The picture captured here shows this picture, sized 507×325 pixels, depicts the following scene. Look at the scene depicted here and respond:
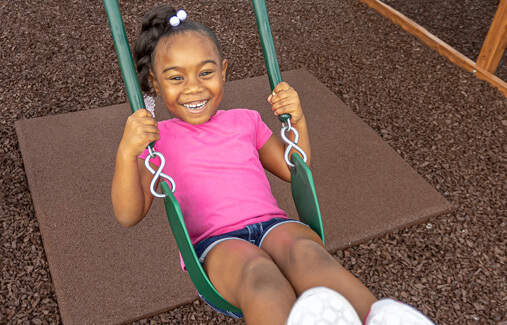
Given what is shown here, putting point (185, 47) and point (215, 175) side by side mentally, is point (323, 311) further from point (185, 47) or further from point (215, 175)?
point (185, 47)

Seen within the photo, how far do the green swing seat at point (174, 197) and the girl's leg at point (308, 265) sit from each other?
8cm

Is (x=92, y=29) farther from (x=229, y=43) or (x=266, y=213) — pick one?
(x=266, y=213)

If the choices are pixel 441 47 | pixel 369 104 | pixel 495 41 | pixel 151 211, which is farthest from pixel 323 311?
pixel 441 47

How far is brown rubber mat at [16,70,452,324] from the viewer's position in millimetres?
2377

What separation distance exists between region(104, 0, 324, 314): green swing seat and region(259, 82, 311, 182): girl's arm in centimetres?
14

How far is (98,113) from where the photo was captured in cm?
354

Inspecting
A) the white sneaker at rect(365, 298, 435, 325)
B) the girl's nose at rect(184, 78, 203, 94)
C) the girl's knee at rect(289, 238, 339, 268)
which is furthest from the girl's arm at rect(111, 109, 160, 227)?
the white sneaker at rect(365, 298, 435, 325)

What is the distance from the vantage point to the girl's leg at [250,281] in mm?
1168

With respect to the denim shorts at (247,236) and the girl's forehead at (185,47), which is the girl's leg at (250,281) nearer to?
the denim shorts at (247,236)

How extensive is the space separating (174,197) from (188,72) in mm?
523


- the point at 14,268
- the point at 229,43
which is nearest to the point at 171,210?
the point at 14,268

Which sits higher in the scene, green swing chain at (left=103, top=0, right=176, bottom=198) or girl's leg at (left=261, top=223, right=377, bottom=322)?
green swing chain at (left=103, top=0, right=176, bottom=198)

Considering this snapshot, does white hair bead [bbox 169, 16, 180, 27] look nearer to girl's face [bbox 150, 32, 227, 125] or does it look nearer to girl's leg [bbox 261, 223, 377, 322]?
girl's face [bbox 150, 32, 227, 125]

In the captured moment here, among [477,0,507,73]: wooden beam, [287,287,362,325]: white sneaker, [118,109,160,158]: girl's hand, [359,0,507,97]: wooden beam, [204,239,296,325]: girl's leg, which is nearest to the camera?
[287,287,362,325]: white sneaker
